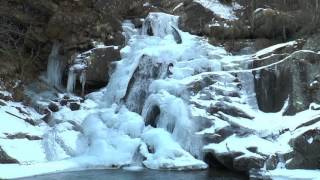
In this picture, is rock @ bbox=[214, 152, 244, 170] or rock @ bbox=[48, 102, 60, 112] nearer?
rock @ bbox=[214, 152, 244, 170]

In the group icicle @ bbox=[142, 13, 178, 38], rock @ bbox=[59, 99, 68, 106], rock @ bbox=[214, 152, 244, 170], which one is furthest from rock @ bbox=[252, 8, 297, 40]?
rock @ bbox=[59, 99, 68, 106]

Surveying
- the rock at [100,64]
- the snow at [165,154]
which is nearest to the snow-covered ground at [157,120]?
the snow at [165,154]

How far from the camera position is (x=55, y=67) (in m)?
25.4

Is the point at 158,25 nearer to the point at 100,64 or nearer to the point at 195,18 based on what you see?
the point at 195,18

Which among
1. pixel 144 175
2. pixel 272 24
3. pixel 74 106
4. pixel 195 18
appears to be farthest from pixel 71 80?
pixel 272 24

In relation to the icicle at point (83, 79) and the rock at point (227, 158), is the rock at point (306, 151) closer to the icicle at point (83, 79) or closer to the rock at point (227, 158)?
the rock at point (227, 158)

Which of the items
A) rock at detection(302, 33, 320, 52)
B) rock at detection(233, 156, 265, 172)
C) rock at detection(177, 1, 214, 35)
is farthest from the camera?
rock at detection(177, 1, 214, 35)

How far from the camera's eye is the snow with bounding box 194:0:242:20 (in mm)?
26544

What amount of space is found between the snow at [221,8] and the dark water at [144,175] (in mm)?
9718

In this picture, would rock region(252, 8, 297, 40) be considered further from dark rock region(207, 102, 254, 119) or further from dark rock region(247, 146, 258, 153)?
dark rock region(247, 146, 258, 153)

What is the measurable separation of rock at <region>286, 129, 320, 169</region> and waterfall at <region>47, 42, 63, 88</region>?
37.6 feet

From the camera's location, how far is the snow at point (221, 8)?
26.5 m

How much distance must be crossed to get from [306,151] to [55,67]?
40.2ft

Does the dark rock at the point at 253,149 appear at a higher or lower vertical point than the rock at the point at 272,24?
lower
